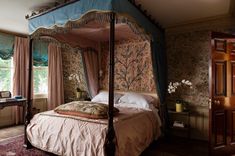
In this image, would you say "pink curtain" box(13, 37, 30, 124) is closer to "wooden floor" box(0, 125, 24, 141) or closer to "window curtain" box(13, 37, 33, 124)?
"window curtain" box(13, 37, 33, 124)

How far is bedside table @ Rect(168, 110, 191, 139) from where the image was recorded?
12.0 feet

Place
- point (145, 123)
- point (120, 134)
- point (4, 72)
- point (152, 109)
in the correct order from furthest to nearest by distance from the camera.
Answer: point (4, 72)
point (152, 109)
point (145, 123)
point (120, 134)

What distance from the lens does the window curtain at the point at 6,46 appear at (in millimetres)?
4531

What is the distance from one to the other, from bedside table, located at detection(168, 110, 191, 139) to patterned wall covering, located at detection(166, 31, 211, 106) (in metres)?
0.33

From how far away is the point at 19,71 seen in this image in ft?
15.7

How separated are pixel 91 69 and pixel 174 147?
260 centimetres

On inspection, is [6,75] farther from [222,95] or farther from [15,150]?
[222,95]

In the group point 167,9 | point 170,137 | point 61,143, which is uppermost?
point 167,9

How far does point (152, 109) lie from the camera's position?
3516mm

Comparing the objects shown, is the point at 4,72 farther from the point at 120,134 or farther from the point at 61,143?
the point at 120,134

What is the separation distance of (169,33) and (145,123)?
221cm

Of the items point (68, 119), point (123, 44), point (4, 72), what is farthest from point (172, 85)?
point (4, 72)

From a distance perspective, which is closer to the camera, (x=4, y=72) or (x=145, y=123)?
(x=145, y=123)

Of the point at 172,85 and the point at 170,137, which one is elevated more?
the point at 172,85
